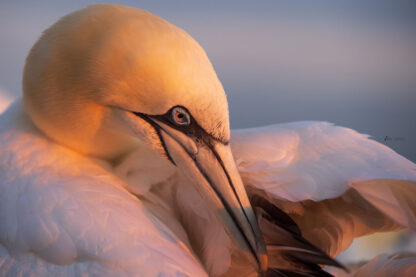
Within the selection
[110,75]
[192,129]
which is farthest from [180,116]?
[110,75]

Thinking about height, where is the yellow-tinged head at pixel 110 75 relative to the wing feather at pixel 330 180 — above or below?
above

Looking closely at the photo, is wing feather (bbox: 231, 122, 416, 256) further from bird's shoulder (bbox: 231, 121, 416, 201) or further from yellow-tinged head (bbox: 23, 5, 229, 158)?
yellow-tinged head (bbox: 23, 5, 229, 158)

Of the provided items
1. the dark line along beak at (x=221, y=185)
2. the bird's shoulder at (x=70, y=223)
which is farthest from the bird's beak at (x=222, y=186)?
the bird's shoulder at (x=70, y=223)

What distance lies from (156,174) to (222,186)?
0.85 feet

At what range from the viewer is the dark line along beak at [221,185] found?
117 centimetres

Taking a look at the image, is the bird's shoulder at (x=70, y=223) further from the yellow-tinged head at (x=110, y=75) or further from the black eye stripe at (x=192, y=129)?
the black eye stripe at (x=192, y=129)

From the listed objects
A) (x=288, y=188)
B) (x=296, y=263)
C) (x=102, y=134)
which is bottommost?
(x=296, y=263)

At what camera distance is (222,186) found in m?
1.18

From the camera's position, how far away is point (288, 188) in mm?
1307

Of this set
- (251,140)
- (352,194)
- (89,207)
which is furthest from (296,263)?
(89,207)

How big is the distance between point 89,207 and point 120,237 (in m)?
0.12

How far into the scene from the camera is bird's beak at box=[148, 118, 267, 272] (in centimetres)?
117

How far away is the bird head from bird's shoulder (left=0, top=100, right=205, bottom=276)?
0.40 feet

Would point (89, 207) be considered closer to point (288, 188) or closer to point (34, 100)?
point (34, 100)
